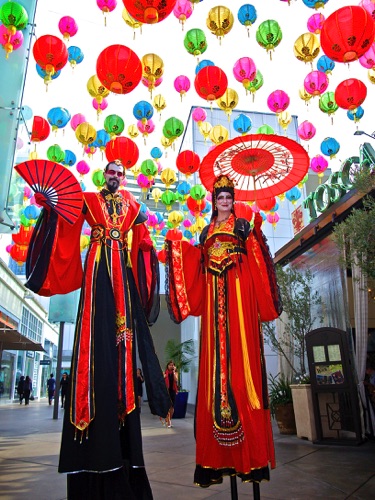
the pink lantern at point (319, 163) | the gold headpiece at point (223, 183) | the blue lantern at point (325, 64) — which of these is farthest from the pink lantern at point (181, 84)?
the gold headpiece at point (223, 183)

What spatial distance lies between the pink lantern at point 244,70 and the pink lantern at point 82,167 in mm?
4183

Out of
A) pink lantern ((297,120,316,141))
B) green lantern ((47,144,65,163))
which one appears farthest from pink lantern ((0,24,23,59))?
A: pink lantern ((297,120,316,141))

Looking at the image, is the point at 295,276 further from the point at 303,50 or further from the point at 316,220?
the point at 303,50

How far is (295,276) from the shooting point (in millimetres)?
7773

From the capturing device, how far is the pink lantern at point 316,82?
6805 millimetres

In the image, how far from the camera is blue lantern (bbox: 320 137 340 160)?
25.3 ft

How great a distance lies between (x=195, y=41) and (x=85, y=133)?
2554mm

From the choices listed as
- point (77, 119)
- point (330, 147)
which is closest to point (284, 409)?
point (330, 147)

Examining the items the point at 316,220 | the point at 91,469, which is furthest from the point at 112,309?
the point at 316,220

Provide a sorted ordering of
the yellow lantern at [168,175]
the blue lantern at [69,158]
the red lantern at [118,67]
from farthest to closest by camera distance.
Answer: the yellow lantern at [168,175] → the blue lantern at [69,158] → the red lantern at [118,67]

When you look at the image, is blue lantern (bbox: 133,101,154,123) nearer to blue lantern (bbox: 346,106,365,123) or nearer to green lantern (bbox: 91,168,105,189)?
green lantern (bbox: 91,168,105,189)

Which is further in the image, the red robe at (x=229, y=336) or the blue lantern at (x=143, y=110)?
the blue lantern at (x=143, y=110)

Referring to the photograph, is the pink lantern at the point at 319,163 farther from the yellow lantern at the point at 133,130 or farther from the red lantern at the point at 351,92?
the yellow lantern at the point at 133,130

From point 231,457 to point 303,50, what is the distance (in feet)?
19.4
